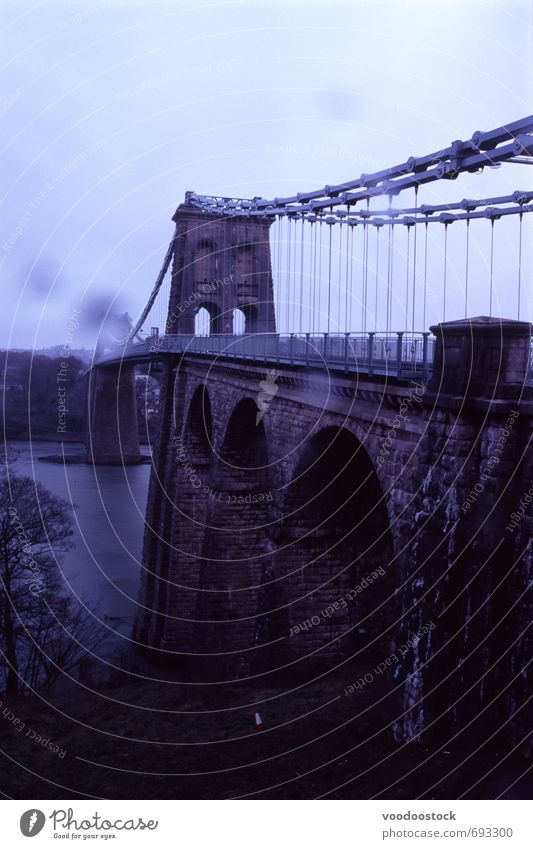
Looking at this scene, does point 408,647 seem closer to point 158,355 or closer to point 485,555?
point 485,555

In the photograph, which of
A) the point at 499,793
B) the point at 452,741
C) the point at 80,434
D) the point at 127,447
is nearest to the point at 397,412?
the point at 452,741

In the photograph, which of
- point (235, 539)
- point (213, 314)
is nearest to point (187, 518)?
point (235, 539)

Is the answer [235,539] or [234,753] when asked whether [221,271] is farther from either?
[234,753]

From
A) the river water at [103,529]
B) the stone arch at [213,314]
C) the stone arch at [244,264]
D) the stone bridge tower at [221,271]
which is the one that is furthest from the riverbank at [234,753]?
the stone arch at [213,314]

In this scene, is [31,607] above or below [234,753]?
above

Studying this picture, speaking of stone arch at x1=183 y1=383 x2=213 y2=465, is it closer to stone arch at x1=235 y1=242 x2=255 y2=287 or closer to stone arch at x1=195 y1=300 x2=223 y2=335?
stone arch at x1=235 y1=242 x2=255 y2=287

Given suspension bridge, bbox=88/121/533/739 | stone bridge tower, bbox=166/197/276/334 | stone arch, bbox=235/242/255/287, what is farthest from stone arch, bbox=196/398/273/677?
stone arch, bbox=235/242/255/287
